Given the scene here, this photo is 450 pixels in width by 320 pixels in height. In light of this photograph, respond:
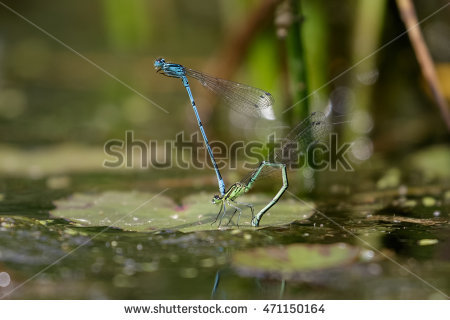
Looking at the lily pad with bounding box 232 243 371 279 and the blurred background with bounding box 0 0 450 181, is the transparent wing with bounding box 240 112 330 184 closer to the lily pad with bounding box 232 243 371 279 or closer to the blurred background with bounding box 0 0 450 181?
the blurred background with bounding box 0 0 450 181

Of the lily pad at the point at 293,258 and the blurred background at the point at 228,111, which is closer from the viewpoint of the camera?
the lily pad at the point at 293,258

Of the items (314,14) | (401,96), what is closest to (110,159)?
(314,14)

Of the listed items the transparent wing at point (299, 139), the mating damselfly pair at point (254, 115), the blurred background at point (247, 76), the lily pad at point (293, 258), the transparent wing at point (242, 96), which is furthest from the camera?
the blurred background at point (247, 76)

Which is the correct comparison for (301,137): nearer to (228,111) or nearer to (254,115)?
(254,115)

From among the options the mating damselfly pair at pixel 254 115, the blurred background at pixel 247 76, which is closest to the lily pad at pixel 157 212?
the mating damselfly pair at pixel 254 115

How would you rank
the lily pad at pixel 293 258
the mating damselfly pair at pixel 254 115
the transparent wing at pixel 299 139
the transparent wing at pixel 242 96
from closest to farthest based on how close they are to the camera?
the lily pad at pixel 293 258
the mating damselfly pair at pixel 254 115
the transparent wing at pixel 299 139
the transparent wing at pixel 242 96

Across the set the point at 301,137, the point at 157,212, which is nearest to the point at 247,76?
the point at 301,137

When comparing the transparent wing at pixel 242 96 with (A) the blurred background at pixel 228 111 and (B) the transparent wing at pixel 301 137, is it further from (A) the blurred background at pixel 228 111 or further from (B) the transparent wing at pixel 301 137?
(B) the transparent wing at pixel 301 137

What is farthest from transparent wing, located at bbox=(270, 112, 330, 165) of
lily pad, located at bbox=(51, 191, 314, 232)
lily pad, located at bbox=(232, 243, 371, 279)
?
lily pad, located at bbox=(232, 243, 371, 279)
